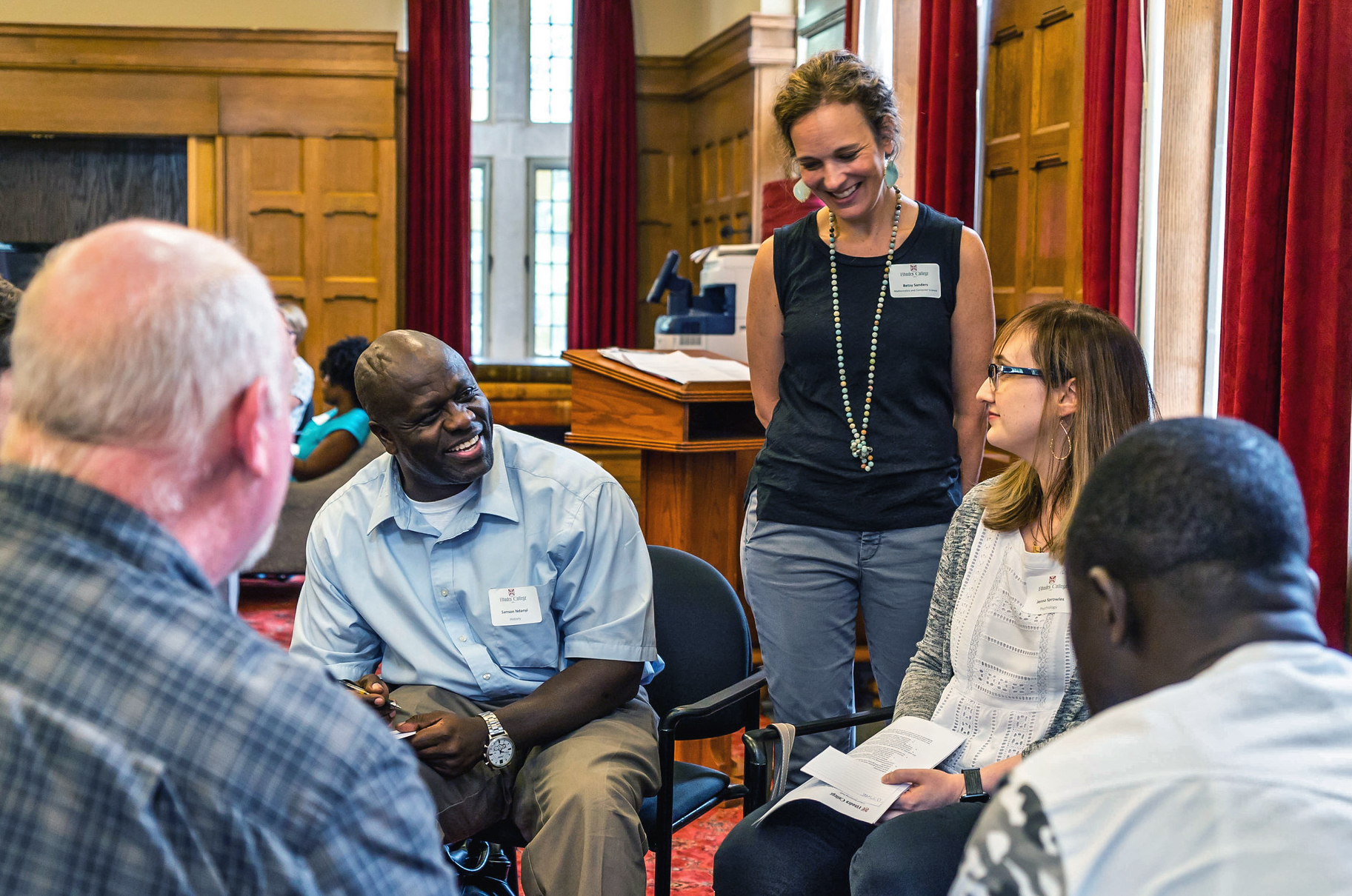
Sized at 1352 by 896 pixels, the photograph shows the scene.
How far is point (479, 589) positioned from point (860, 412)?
782mm

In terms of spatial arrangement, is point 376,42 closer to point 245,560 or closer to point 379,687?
point 379,687

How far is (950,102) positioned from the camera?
4.27 m

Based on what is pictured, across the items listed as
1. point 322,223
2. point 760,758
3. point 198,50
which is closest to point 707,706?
point 760,758

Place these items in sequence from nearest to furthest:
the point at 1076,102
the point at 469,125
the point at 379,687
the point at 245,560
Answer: the point at 245,560 → the point at 379,687 → the point at 1076,102 → the point at 469,125

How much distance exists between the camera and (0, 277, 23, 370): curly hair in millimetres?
1599

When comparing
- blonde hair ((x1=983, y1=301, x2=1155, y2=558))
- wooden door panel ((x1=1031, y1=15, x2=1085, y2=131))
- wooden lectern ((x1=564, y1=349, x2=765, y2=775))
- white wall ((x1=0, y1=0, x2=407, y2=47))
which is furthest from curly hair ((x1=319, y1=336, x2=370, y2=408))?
blonde hair ((x1=983, y1=301, x2=1155, y2=558))

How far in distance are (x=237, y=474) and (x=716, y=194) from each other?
695 cm

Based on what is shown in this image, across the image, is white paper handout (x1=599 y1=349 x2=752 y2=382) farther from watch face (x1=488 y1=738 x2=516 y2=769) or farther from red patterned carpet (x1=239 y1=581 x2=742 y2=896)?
watch face (x1=488 y1=738 x2=516 y2=769)

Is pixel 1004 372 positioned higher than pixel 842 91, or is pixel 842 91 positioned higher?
pixel 842 91

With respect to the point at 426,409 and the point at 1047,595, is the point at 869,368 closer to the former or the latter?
the point at 1047,595

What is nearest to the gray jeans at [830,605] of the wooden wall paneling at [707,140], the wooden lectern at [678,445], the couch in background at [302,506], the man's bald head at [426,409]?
the man's bald head at [426,409]

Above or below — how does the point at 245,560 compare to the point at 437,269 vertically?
below

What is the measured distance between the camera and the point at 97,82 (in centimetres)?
732

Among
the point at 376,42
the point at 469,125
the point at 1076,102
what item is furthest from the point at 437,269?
the point at 1076,102
